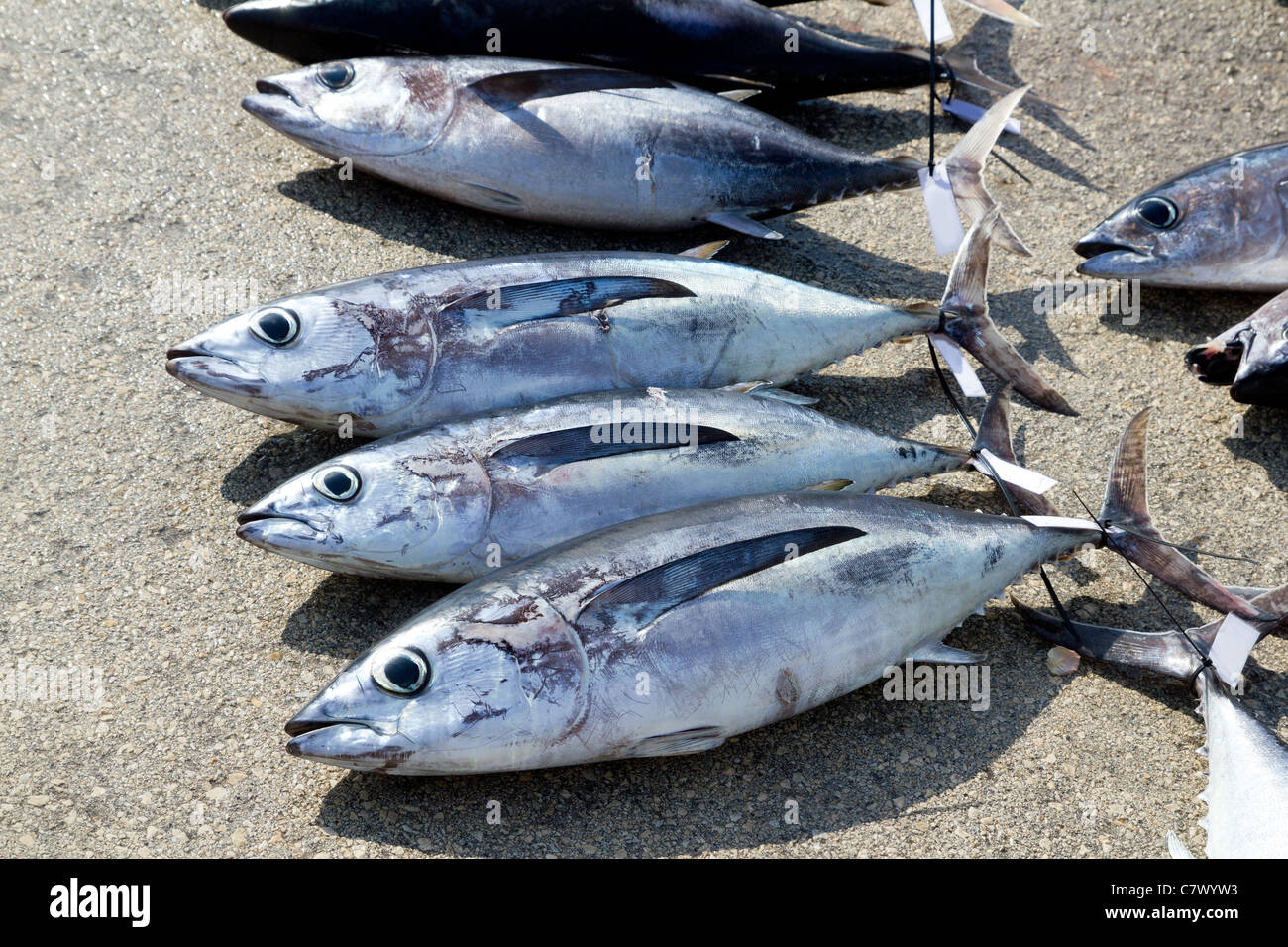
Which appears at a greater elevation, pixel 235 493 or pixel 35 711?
pixel 235 493

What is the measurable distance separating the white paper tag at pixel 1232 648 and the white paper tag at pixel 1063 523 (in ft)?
1.35

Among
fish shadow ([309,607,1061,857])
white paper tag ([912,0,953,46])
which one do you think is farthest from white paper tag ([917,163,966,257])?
fish shadow ([309,607,1061,857])

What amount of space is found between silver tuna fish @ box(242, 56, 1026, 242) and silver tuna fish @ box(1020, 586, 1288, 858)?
151 centimetres

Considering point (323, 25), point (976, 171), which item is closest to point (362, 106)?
point (323, 25)

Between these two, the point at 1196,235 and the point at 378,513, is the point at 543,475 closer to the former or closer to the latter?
the point at 378,513

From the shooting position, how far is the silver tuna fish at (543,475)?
2785 mm

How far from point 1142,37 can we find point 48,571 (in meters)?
4.82

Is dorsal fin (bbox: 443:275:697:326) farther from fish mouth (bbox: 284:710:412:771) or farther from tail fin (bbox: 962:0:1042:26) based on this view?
tail fin (bbox: 962:0:1042:26)

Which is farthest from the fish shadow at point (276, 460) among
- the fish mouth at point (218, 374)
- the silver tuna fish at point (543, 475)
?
the silver tuna fish at point (543, 475)

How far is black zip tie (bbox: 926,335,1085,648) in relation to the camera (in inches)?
120

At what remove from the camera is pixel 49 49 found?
4.43m

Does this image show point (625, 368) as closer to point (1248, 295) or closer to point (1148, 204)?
point (1148, 204)

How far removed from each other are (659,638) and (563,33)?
8.62 feet
